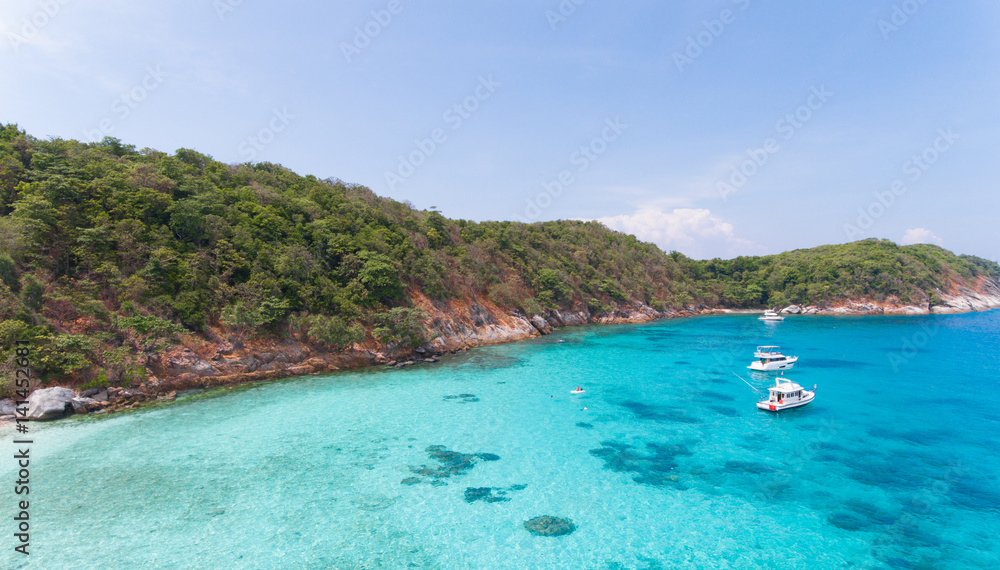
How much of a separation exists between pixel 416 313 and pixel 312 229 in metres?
15.2

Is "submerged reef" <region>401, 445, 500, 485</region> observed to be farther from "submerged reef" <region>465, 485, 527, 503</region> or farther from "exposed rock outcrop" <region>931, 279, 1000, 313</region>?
"exposed rock outcrop" <region>931, 279, 1000, 313</region>

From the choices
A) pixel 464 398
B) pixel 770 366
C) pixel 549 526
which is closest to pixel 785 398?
pixel 770 366

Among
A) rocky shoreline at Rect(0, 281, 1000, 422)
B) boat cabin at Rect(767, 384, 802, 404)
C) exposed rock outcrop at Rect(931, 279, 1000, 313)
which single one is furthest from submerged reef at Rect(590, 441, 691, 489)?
exposed rock outcrop at Rect(931, 279, 1000, 313)

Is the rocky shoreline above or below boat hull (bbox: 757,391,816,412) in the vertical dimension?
above

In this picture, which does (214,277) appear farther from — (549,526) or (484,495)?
(549,526)

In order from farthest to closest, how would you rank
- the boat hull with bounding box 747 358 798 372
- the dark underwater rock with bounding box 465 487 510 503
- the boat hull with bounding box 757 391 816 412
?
1. the boat hull with bounding box 747 358 798 372
2. the boat hull with bounding box 757 391 816 412
3. the dark underwater rock with bounding box 465 487 510 503

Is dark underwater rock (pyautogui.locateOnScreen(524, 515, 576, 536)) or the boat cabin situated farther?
the boat cabin

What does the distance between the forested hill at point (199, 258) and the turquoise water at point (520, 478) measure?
257 inches

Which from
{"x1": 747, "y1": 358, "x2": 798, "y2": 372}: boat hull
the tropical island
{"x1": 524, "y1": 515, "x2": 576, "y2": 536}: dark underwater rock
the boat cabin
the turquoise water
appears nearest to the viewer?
the turquoise water

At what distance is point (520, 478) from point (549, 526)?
3170 millimetres

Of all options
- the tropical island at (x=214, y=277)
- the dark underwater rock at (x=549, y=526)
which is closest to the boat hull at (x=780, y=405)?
the dark underwater rock at (x=549, y=526)

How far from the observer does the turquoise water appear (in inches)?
462

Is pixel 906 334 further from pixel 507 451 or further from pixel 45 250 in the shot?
pixel 45 250

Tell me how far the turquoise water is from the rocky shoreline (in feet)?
7.48
